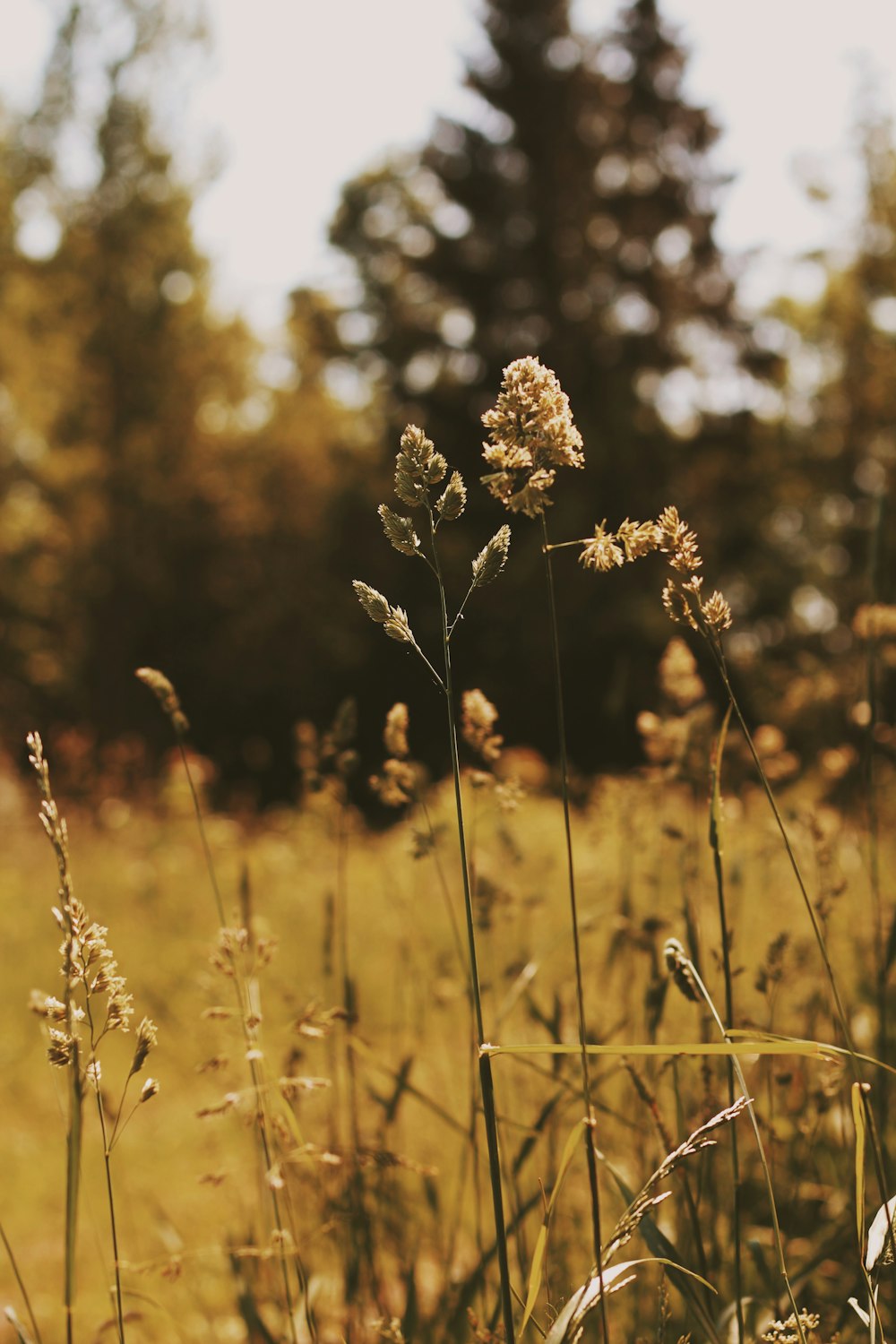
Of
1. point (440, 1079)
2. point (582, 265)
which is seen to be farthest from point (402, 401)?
point (440, 1079)

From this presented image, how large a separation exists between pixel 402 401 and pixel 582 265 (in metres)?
3.53

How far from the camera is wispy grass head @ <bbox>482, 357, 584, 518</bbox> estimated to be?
0.78 metres

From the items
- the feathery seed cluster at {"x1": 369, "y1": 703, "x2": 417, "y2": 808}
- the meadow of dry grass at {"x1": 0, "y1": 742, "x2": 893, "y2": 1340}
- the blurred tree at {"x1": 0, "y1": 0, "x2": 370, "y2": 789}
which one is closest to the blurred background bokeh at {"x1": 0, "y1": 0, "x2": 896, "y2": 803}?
the blurred tree at {"x1": 0, "y1": 0, "x2": 370, "y2": 789}

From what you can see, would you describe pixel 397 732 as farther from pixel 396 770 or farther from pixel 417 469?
pixel 417 469

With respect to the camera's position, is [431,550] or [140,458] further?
[140,458]

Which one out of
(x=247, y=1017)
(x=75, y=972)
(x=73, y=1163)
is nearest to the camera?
(x=75, y=972)

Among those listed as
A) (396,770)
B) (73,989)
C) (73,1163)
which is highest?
(396,770)

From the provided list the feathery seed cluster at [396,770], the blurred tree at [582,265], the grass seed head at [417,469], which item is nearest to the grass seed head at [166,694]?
the feathery seed cluster at [396,770]

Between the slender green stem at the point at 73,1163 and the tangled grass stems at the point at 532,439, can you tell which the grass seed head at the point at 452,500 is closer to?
the tangled grass stems at the point at 532,439

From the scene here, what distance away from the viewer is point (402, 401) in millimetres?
17578

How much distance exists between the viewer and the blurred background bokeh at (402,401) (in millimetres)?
13453

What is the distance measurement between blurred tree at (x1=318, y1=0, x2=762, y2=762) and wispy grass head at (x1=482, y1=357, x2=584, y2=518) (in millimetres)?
15116

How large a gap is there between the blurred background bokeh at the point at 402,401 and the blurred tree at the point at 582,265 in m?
0.05

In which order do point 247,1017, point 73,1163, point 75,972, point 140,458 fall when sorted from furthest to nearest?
point 140,458, point 247,1017, point 73,1163, point 75,972
